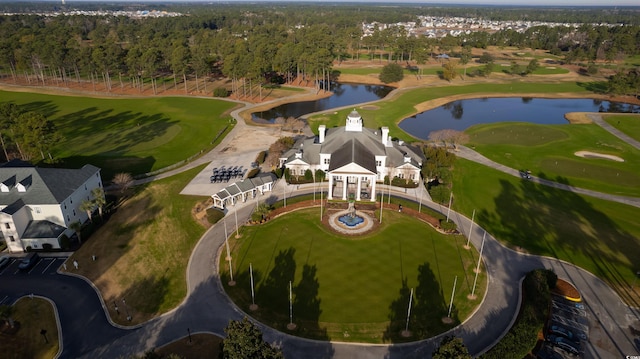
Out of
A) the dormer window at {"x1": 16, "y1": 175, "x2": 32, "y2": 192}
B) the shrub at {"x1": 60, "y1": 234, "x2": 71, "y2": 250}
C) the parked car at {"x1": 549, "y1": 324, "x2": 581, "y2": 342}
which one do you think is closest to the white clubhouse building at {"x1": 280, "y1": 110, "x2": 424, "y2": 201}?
the parked car at {"x1": 549, "y1": 324, "x2": 581, "y2": 342}

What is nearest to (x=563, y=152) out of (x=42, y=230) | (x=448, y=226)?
(x=448, y=226)

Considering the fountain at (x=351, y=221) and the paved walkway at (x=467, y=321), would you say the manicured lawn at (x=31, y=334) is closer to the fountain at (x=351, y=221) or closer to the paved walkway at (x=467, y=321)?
the paved walkway at (x=467, y=321)

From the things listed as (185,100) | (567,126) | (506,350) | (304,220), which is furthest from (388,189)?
→ (185,100)

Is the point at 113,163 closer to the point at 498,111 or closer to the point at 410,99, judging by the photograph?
the point at 410,99

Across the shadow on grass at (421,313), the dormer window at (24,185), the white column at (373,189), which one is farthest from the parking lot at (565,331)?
the dormer window at (24,185)

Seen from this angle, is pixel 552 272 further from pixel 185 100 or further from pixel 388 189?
pixel 185 100

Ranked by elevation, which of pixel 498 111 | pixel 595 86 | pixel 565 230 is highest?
pixel 595 86
